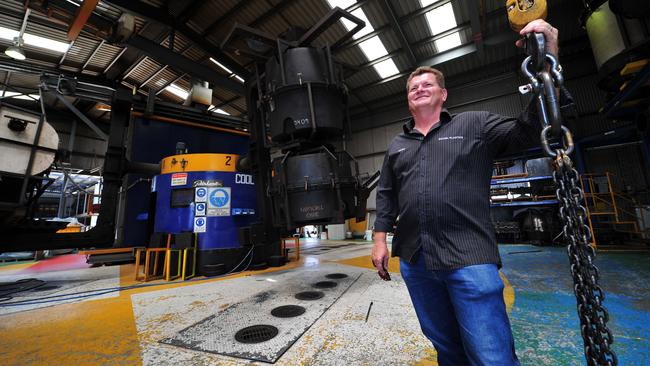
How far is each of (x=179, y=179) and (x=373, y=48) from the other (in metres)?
8.49

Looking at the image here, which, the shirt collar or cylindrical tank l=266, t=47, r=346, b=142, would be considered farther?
cylindrical tank l=266, t=47, r=346, b=142

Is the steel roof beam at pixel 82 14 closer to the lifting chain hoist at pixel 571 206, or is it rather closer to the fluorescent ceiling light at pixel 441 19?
the lifting chain hoist at pixel 571 206

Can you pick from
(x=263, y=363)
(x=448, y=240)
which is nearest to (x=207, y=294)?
(x=263, y=363)

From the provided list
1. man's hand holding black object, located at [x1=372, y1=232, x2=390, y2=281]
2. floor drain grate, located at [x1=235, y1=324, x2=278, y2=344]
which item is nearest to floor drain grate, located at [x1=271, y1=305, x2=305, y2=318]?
floor drain grate, located at [x1=235, y1=324, x2=278, y2=344]

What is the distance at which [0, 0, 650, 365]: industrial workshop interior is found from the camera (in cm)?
123

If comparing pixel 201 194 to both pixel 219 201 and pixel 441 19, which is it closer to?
pixel 219 201

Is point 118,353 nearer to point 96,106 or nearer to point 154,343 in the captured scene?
point 154,343

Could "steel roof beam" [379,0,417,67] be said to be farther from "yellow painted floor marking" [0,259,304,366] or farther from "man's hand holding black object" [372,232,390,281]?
"yellow painted floor marking" [0,259,304,366]

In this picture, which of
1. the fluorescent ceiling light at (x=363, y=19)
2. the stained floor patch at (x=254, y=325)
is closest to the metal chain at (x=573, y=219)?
the stained floor patch at (x=254, y=325)

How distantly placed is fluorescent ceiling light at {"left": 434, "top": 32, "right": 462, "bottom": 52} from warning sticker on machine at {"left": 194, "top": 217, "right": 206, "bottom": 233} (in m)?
9.88

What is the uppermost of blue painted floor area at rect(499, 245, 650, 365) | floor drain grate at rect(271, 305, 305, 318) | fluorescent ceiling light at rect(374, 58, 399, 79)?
fluorescent ceiling light at rect(374, 58, 399, 79)

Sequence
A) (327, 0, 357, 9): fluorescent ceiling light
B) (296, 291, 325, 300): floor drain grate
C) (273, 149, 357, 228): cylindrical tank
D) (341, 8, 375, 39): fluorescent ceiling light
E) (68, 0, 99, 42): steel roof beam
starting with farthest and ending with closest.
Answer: (341, 8, 375, 39): fluorescent ceiling light → (327, 0, 357, 9): fluorescent ceiling light → (68, 0, 99, 42): steel roof beam → (273, 149, 357, 228): cylindrical tank → (296, 291, 325, 300): floor drain grate

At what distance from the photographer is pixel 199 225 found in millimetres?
4598

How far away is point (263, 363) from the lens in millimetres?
1707
